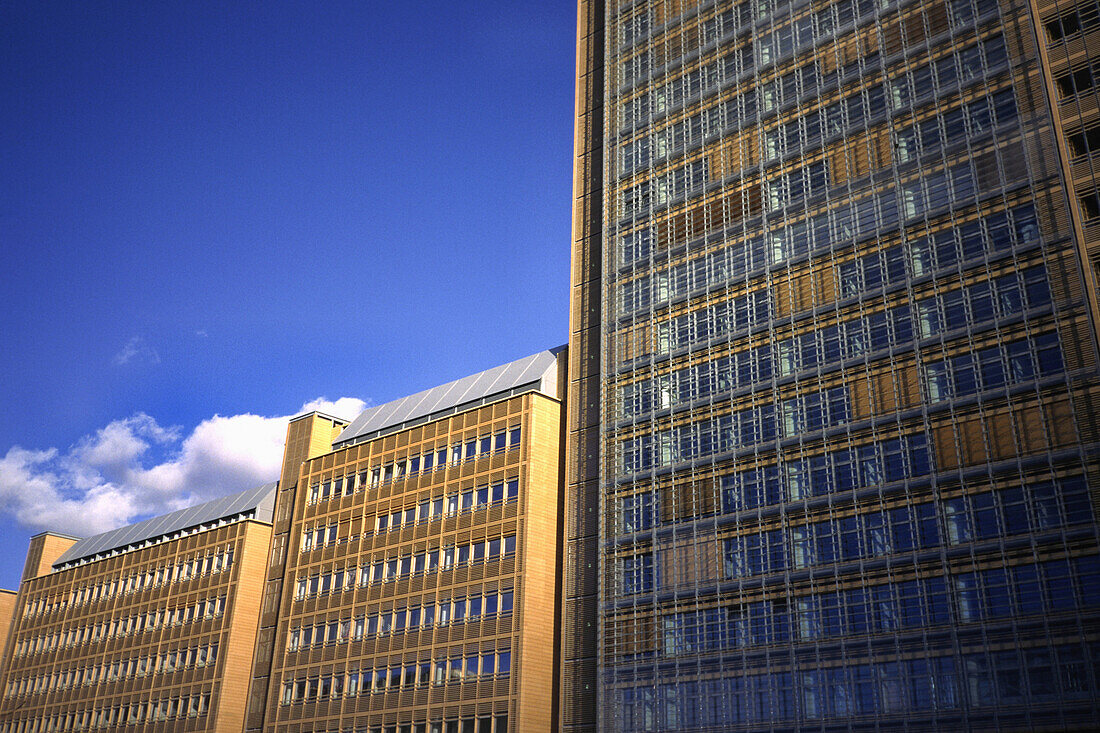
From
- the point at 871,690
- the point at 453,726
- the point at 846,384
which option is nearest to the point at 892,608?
the point at 871,690

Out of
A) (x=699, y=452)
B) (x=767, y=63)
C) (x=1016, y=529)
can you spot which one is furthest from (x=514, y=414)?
(x=1016, y=529)

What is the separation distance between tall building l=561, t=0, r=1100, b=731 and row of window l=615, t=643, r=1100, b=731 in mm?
113

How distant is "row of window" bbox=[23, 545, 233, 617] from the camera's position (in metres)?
87.6

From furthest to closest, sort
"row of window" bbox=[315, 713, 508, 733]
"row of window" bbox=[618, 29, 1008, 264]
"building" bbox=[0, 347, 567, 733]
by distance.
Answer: "building" bbox=[0, 347, 567, 733] < "row of window" bbox=[315, 713, 508, 733] < "row of window" bbox=[618, 29, 1008, 264]

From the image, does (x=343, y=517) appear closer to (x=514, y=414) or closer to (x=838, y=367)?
(x=514, y=414)

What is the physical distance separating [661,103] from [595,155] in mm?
6242

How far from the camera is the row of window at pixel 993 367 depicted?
4688 cm

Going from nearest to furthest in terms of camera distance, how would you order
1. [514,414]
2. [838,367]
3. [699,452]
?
[838,367] < [699,452] < [514,414]

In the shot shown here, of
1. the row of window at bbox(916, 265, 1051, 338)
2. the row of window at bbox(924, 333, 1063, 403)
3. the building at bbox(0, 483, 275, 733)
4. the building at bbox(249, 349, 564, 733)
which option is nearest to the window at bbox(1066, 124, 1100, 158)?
the row of window at bbox(916, 265, 1051, 338)

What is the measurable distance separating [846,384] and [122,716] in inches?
2634

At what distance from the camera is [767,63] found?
212 feet

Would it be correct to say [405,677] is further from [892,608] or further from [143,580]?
[143,580]

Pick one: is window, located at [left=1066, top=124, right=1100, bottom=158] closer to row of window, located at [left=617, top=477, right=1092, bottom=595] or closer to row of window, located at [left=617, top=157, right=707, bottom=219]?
row of window, located at [left=617, top=477, right=1092, bottom=595]

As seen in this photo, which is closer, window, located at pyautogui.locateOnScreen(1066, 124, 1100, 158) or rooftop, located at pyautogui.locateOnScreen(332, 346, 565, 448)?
window, located at pyautogui.locateOnScreen(1066, 124, 1100, 158)
